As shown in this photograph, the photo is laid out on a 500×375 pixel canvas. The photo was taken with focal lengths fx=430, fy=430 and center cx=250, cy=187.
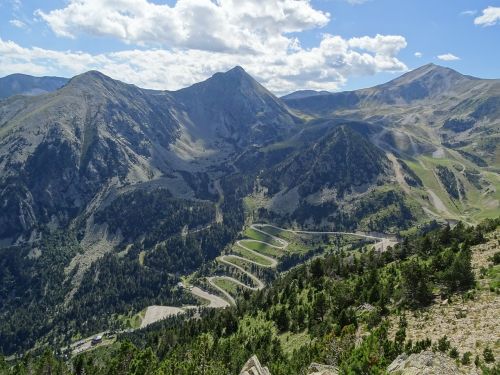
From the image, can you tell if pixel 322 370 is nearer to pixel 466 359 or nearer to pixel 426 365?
pixel 426 365

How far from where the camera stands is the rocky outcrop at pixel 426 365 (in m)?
47.3

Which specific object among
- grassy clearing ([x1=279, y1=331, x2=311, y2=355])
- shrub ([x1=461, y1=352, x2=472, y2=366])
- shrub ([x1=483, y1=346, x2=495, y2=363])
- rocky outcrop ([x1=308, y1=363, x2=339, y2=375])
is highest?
shrub ([x1=483, y1=346, x2=495, y2=363])

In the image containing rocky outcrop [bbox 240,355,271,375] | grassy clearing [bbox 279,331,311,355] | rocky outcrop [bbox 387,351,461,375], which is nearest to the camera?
rocky outcrop [bbox 387,351,461,375]

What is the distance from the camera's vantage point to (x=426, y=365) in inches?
1907

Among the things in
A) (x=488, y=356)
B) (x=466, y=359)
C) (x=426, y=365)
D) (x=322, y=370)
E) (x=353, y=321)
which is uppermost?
(x=426, y=365)

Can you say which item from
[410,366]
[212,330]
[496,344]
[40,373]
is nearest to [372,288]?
[496,344]

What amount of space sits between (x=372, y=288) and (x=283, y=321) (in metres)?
34.5

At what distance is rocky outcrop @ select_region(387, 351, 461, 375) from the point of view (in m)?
47.3

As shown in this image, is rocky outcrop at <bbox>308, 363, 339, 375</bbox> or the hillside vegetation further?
the hillside vegetation

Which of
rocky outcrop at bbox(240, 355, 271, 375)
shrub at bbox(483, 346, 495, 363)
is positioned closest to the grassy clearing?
rocky outcrop at bbox(240, 355, 271, 375)

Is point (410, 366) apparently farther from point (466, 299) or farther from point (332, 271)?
point (332, 271)

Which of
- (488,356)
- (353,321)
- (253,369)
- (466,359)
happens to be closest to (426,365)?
(466,359)

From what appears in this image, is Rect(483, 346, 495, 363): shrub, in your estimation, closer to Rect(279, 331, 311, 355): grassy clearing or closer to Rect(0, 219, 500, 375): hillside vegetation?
Rect(0, 219, 500, 375): hillside vegetation

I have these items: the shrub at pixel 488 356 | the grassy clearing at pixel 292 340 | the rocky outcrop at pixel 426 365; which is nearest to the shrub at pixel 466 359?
the rocky outcrop at pixel 426 365
